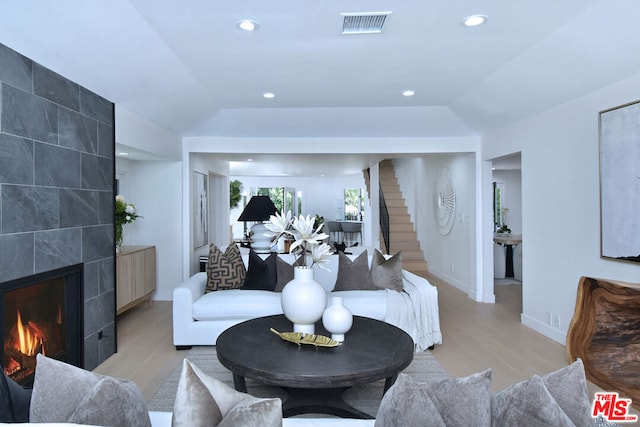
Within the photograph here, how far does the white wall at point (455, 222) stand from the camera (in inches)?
234

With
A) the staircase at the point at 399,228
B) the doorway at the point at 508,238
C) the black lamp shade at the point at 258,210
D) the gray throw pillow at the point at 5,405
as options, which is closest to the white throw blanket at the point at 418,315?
the doorway at the point at 508,238

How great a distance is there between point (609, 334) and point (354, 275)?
Answer: 2082 mm

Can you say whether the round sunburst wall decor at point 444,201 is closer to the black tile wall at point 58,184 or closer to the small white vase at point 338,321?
the small white vase at point 338,321

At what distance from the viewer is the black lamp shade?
553 cm

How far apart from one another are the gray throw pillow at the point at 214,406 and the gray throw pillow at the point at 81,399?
0.18 meters

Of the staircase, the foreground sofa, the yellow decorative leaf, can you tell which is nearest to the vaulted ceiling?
the yellow decorative leaf

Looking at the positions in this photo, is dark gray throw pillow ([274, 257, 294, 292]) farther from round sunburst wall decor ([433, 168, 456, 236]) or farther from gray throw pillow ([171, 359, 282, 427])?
round sunburst wall decor ([433, 168, 456, 236])

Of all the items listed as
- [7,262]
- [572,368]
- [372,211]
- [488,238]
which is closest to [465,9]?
[572,368]

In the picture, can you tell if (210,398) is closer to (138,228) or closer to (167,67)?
(167,67)

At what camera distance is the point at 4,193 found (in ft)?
7.81

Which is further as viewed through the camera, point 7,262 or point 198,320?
point 198,320

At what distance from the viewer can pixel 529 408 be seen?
96 centimetres

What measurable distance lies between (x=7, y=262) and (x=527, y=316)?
4690 millimetres

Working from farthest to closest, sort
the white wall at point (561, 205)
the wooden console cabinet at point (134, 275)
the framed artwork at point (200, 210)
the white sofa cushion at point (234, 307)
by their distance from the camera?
the framed artwork at point (200, 210) < the wooden console cabinet at point (134, 275) < the white sofa cushion at point (234, 307) < the white wall at point (561, 205)
